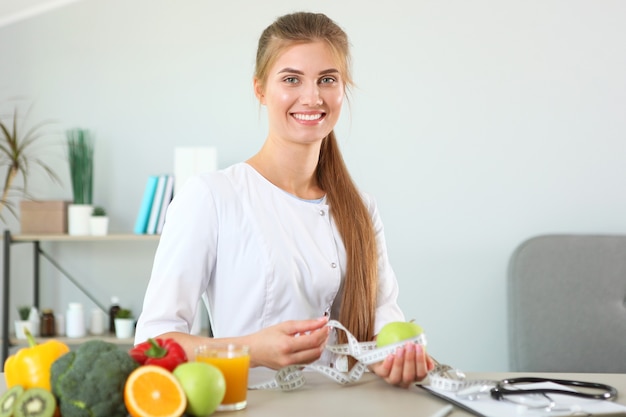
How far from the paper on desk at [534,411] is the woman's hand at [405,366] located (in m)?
0.07

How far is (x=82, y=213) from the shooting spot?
12.7 feet

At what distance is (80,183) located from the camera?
393 centimetres

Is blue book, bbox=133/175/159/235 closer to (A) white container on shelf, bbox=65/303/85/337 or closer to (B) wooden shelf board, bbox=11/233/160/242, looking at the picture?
(B) wooden shelf board, bbox=11/233/160/242

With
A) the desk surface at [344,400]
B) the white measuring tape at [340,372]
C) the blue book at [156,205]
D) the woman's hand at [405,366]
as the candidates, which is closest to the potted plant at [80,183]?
the blue book at [156,205]

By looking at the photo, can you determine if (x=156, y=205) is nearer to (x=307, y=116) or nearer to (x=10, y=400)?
(x=307, y=116)

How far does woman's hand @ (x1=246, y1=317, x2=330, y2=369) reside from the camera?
5.14 ft

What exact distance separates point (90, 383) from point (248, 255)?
0.76 meters

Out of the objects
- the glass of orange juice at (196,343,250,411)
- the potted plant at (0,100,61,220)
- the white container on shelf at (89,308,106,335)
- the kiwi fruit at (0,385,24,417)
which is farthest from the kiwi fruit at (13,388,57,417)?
the potted plant at (0,100,61,220)

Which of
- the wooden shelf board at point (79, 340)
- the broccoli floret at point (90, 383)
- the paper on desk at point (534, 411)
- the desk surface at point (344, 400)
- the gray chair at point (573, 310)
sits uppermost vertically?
the broccoli floret at point (90, 383)

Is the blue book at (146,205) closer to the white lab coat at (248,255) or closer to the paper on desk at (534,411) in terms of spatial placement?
the white lab coat at (248,255)

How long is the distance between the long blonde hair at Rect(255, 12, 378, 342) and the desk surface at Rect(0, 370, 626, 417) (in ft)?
0.91

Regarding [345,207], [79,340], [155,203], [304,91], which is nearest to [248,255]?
[345,207]

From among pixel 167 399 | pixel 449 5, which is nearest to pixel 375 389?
pixel 167 399

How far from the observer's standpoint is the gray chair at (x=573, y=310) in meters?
3.57
